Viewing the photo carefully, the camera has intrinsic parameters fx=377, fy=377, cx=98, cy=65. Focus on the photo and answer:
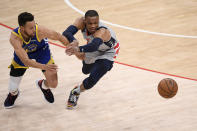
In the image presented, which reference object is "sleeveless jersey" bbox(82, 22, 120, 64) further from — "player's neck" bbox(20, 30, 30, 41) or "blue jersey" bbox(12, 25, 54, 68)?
"player's neck" bbox(20, 30, 30, 41)

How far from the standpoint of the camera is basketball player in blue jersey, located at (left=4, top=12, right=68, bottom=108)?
595 centimetres

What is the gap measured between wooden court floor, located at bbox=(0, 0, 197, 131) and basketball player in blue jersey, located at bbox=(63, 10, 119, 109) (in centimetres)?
56

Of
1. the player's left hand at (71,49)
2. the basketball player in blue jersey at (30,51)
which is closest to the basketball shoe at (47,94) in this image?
the basketball player in blue jersey at (30,51)

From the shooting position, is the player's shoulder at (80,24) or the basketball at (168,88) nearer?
the basketball at (168,88)

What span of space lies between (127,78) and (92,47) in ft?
7.07

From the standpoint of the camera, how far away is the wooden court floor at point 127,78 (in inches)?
251

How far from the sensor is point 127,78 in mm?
7887

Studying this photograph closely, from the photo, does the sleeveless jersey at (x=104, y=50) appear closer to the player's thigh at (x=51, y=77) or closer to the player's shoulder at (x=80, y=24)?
the player's shoulder at (x=80, y=24)

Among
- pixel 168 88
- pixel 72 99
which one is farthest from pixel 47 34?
pixel 168 88

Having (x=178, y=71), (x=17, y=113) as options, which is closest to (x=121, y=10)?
(x=178, y=71)

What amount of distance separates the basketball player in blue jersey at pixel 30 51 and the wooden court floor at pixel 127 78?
0.40m

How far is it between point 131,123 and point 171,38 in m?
4.08

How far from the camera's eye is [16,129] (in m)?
6.24

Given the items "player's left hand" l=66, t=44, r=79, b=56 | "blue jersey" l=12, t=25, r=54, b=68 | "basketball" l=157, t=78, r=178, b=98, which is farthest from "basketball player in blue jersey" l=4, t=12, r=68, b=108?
"basketball" l=157, t=78, r=178, b=98
